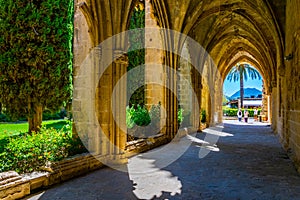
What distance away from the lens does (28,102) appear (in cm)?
797

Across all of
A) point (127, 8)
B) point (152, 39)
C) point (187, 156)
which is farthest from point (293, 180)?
point (152, 39)

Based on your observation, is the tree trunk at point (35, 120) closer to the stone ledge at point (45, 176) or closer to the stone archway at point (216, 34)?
the stone archway at point (216, 34)

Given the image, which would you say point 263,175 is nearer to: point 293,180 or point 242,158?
point 293,180

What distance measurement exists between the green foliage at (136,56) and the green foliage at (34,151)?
740 cm

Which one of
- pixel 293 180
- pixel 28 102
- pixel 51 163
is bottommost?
pixel 293 180

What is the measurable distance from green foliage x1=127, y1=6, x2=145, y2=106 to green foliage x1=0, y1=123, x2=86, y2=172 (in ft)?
24.3

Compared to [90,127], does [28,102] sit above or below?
above

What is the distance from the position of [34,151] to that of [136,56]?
868 cm

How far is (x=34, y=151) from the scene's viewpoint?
149 inches

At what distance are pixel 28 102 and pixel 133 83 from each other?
4768mm

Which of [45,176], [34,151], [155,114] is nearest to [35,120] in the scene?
[155,114]

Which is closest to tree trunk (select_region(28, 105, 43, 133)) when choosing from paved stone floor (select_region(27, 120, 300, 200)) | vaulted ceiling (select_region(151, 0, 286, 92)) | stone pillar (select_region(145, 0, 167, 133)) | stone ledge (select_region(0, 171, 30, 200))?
stone pillar (select_region(145, 0, 167, 133))

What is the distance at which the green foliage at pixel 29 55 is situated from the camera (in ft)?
25.9

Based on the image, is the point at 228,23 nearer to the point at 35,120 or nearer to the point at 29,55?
the point at 29,55
